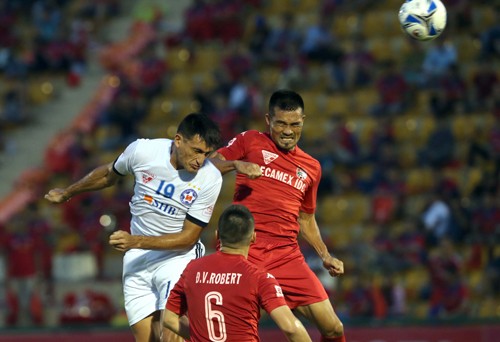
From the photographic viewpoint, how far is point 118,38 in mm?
25406

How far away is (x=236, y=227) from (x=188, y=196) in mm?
1463

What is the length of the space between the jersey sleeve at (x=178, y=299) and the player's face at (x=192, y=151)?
1251mm

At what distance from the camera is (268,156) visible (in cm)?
979

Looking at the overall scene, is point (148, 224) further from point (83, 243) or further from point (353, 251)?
point (83, 243)

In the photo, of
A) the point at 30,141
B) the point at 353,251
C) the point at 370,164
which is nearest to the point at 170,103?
the point at 30,141

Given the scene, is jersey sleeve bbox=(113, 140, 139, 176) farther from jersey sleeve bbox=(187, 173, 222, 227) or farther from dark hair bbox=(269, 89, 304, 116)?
dark hair bbox=(269, 89, 304, 116)

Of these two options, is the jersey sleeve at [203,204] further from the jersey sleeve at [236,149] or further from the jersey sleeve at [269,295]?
the jersey sleeve at [269,295]

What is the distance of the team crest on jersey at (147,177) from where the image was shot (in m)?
9.32

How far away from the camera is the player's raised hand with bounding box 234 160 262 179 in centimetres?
891

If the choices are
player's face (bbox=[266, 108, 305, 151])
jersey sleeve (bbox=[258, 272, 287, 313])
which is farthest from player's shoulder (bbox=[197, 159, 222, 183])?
jersey sleeve (bbox=[258, 272, 287, 313])

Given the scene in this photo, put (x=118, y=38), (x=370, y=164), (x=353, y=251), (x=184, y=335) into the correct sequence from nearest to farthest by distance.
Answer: (x=184, y=335) < (x=353, y=251) < (x=370, y=164) < (x=118, y=38)

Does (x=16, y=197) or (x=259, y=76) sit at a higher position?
(x=259, y=76)

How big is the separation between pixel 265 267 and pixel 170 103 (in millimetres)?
12955

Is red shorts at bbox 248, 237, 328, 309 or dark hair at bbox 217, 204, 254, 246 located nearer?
dark hair at bbox 217, 204, 254, 246
